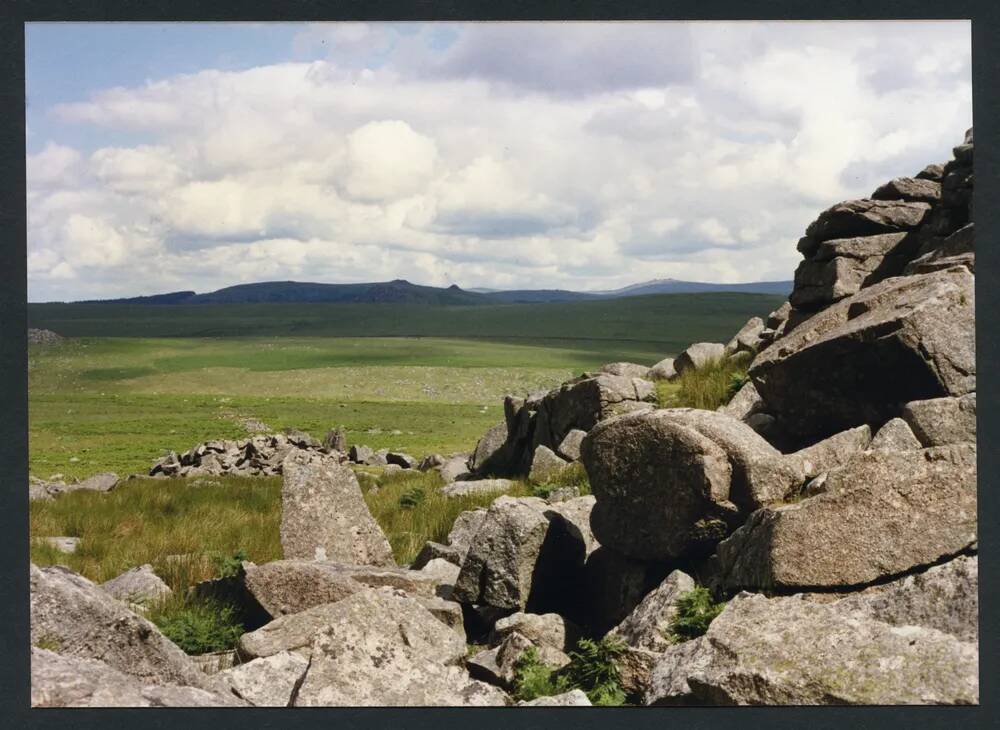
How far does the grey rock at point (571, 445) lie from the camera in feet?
75.2

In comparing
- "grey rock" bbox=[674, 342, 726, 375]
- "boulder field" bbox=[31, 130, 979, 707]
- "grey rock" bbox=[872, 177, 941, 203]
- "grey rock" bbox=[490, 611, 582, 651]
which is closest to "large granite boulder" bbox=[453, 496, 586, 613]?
"boulder field" bbox=[31, 130, 979, 707]

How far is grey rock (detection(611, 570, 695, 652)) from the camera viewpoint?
10.6 m

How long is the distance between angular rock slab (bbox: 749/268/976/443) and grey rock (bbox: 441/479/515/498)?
366 inches

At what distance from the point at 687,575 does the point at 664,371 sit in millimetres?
16465

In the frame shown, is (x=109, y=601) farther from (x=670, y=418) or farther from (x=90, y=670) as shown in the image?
(x=670, y=418)

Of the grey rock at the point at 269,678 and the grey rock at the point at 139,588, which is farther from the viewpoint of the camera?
the grey rock at the point at 139,588

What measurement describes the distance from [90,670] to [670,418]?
271 inches

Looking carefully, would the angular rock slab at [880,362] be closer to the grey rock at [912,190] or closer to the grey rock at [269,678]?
the grey rock at [912,190]

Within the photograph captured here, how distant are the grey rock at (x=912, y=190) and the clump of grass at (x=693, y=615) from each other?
13.2m

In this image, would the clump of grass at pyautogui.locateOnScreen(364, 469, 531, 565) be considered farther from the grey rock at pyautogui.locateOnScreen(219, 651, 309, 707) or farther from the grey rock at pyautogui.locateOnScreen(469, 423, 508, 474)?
the grey rock at pyautogui.locateOnScreen(219, 651, 309, 707)

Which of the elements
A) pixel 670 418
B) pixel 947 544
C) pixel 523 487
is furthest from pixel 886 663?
pixel 523 487

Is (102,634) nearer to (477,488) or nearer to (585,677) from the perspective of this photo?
(585,677)

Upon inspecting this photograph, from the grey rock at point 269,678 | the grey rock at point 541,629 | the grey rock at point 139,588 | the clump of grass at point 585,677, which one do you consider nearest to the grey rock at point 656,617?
the clump of grass at point 585,677

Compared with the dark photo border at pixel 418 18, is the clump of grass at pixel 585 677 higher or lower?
lower
